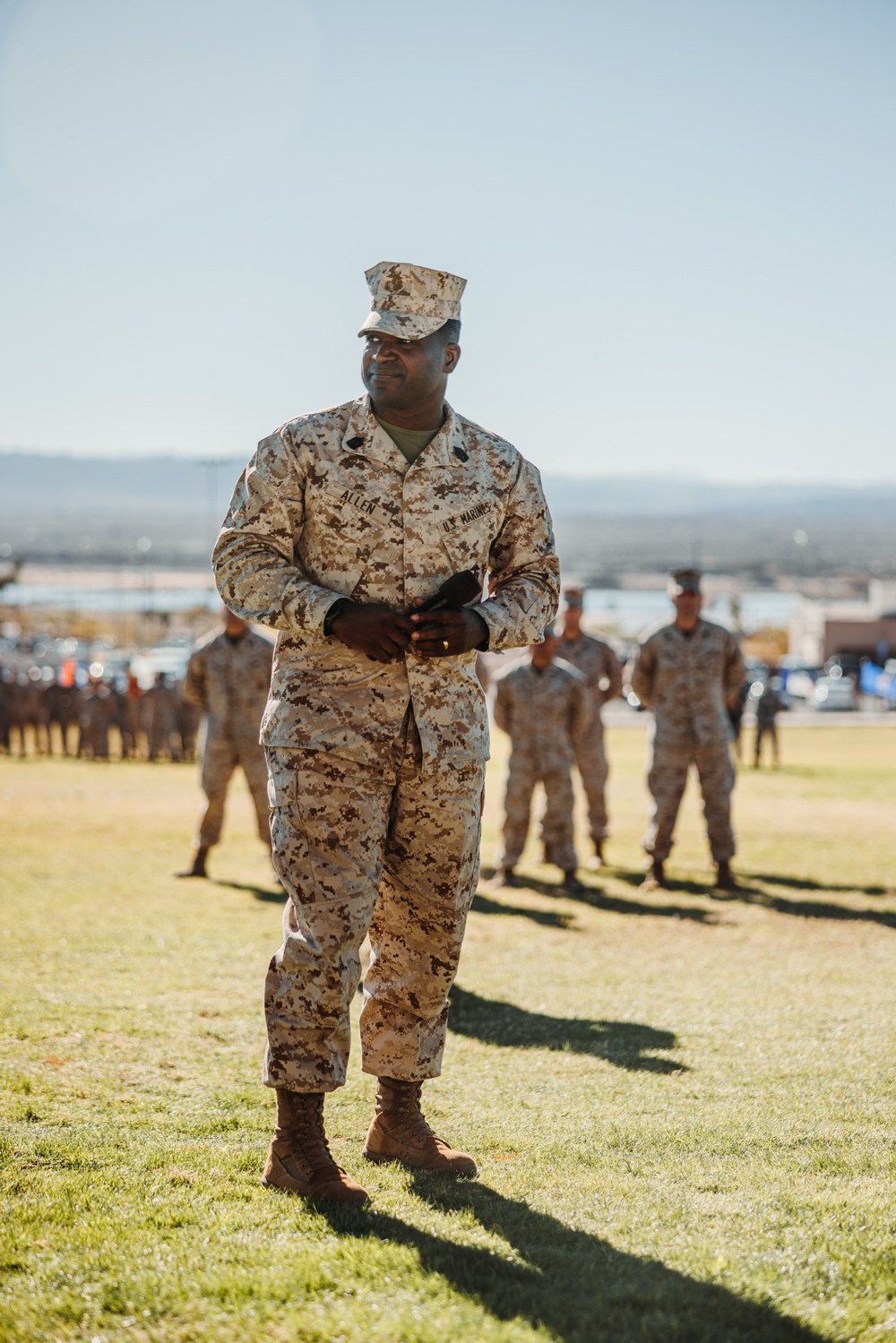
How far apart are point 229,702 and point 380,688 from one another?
7.18 meters

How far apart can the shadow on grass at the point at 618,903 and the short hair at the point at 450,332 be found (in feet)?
20.1

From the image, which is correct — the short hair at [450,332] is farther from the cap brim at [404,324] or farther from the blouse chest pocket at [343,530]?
the blouse chest pocket at [343,530]

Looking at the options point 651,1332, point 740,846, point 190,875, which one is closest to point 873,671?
point 740,846

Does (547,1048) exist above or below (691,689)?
below

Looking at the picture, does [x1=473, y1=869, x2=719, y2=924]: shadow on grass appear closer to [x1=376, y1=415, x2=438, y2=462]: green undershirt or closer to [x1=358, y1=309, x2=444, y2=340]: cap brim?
[x1=376, y1=415, x2=438, y2=462]: green undershirt

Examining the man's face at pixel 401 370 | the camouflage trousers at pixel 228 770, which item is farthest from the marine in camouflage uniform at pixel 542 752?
the man's face at pixel 401 370

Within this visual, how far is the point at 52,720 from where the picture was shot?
28406mm

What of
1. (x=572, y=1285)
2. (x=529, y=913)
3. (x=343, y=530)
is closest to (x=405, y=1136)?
(x=572, y=1285)

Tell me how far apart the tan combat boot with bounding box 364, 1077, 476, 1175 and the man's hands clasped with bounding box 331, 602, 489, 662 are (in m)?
1.24

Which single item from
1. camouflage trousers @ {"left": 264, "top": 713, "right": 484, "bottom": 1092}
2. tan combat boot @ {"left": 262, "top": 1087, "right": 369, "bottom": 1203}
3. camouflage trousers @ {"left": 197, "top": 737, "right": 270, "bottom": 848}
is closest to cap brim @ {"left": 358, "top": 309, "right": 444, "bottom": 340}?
camouflage trousers @ {"left": 264, "top": 713, "right": 484, "bottom": 1092}

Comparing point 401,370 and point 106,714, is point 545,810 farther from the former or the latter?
point 106,714

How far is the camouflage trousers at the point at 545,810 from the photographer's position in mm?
10750

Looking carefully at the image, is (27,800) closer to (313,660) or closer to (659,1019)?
(659,1019)

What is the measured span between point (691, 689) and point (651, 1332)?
8.12 m
